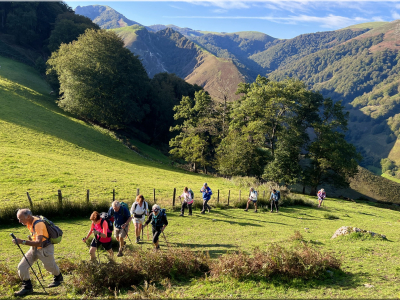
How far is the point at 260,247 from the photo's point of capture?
39.8ft

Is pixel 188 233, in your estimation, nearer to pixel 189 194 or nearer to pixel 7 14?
pixel 189 194

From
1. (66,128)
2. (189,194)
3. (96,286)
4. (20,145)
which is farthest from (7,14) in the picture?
(96,286)

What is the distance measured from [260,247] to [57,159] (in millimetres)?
27327

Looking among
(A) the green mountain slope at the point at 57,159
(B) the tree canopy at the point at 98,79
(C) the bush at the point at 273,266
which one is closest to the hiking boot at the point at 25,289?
(C) the bush at the point at 273,266

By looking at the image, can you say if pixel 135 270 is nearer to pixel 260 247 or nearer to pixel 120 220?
pixel 120 220

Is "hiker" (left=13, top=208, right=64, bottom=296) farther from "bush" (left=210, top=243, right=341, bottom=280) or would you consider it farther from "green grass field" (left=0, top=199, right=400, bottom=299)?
"bush" (left=210, top=243, right=341, bottom=280)

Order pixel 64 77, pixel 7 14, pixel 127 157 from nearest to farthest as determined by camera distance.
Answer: pixel 127 157
pixel 64 77
pixel 7 14

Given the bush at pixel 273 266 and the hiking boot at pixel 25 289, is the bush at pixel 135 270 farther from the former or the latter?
the hiking boot at pixel 25 289

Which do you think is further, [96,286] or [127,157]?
[127,157]

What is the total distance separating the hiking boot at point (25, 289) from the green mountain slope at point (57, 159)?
38.7 feet

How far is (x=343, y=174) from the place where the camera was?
4491 centimetres

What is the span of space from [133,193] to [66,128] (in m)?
27.7

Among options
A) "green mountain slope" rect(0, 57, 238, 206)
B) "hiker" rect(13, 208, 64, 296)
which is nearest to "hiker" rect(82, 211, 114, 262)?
"hiker" rect(13, 208, 64, 296)

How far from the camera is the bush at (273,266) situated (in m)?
8.23
